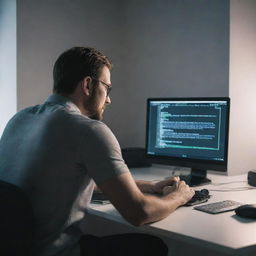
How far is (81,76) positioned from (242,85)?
48.0 inches

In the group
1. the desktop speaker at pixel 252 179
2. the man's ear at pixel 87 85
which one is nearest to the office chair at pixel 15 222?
the man's ear at pixel 87 85

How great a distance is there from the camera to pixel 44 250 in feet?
4.33

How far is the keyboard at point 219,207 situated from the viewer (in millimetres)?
1519

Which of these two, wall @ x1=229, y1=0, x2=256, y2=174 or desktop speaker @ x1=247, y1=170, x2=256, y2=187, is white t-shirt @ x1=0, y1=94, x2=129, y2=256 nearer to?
desktop speaker @ x1=247, y1=170, x2=256, y2=187

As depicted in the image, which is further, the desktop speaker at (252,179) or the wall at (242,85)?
the wall at (242,85)

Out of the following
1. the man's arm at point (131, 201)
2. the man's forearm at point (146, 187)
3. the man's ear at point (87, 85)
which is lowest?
the man's forearm at point (146, 187)

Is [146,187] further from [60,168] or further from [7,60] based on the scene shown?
[7,60]

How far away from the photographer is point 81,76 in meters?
1.48

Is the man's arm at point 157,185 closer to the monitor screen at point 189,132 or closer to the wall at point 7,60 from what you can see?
the monitor screen at point 189,132

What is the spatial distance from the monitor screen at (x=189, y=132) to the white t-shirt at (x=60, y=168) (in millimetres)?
831

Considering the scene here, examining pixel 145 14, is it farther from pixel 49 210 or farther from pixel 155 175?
pixel 49 210

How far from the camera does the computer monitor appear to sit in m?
1.99

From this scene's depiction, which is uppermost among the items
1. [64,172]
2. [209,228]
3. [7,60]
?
[7,60]

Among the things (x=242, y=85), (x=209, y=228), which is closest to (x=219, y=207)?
(x=209, y=228)
